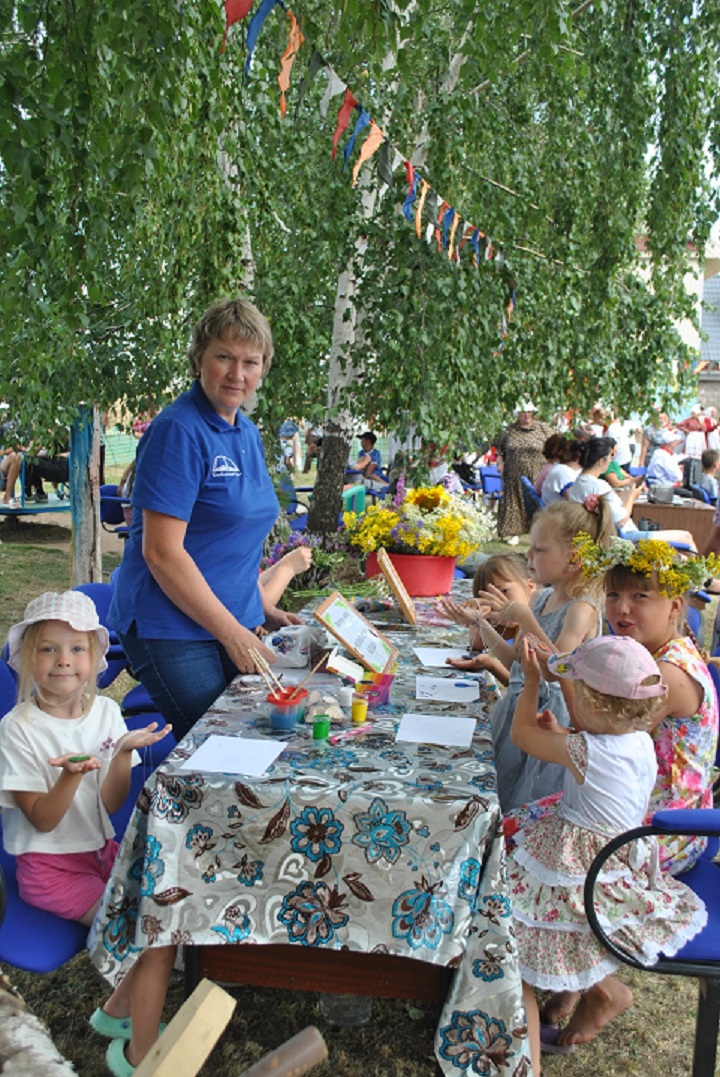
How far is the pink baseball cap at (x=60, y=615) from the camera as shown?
7.69 ft

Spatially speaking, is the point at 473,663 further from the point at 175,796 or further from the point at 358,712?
the point at 175,796

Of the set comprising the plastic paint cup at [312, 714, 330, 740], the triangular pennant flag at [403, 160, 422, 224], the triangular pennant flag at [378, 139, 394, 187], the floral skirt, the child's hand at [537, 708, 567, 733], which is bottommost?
the floral skirt

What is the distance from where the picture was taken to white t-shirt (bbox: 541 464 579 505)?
8625mm

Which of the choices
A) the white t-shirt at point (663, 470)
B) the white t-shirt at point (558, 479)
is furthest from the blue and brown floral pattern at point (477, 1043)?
the white t-shirt at point (663, 470)

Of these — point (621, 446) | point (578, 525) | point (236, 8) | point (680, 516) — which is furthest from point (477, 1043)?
point (621, 446)

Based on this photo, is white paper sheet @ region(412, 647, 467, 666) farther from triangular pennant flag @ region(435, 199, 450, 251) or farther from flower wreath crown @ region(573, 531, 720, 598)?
triangular pennant flag @ region(435, 199, 450, 251)

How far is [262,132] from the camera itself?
5.36 meters

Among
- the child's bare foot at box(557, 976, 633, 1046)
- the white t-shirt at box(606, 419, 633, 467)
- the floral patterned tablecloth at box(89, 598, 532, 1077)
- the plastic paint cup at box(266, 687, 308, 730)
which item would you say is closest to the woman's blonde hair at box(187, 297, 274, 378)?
the plastic paint cup at box(266, 687, 308, 730)

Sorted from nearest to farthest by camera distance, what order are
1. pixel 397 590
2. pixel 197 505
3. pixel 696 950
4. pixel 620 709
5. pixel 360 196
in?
pixel 696 950, pixel 620 709, pixel 197 505, pixel 397 590, pixel 360 196

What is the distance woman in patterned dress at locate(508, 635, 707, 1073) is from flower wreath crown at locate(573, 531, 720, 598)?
0.27 meters

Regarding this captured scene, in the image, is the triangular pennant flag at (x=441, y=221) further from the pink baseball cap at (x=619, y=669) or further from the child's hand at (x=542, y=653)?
the pink baseball cap at (x=619, y=669)

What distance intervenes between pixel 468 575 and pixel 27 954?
141 inches

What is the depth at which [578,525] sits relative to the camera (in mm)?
3076

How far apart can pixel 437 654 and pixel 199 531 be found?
3.25 feet
